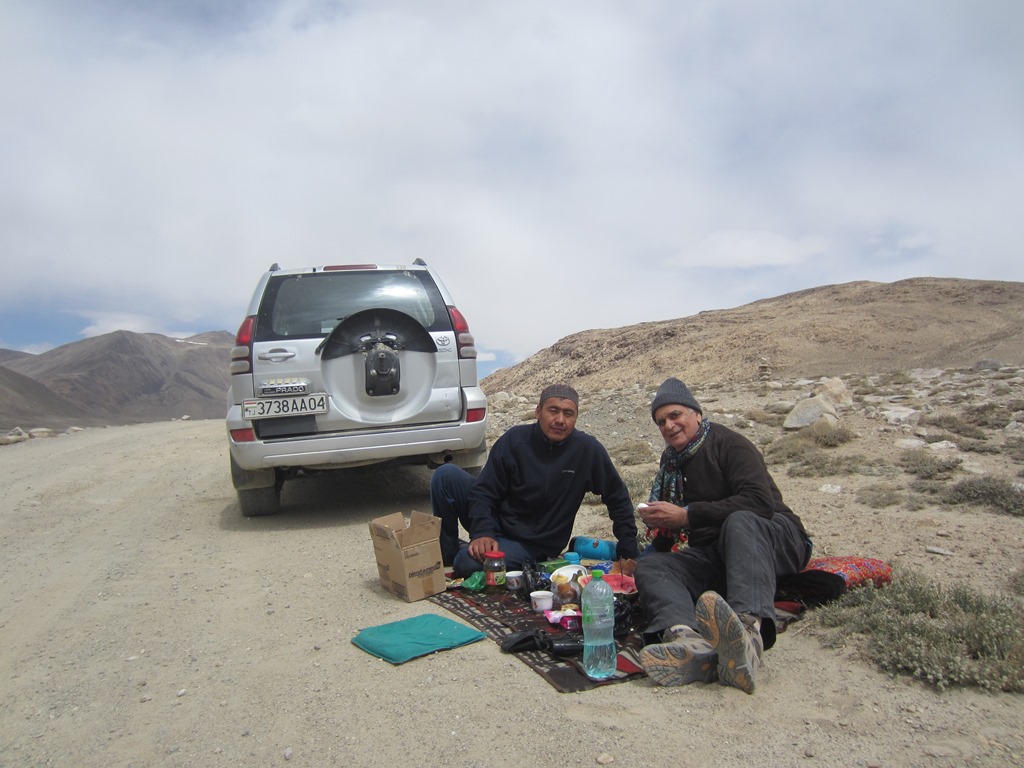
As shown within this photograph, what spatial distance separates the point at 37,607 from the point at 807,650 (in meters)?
4.18

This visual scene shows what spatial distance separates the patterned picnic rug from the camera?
293cm

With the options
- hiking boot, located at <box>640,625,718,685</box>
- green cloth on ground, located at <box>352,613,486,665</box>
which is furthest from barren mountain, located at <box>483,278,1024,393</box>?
green cloth on ground, located at <box>352,613,486,665</box>

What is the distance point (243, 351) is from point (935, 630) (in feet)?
15.6

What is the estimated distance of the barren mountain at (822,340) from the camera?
26391mm

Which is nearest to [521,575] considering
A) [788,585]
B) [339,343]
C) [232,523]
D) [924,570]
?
[788,585]

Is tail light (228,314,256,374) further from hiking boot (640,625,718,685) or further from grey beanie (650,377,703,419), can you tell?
hiking boot (640,625,718,685)

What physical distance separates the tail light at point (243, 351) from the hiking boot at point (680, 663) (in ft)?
12.7

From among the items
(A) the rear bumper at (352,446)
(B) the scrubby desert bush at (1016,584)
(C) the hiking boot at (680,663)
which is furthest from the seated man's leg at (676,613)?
(A) the rear bumper at (352,446)

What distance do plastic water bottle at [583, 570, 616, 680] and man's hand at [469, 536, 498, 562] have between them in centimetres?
119

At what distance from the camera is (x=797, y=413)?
8.70 meters

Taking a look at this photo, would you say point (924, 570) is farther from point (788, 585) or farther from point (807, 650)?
point (807, 650)

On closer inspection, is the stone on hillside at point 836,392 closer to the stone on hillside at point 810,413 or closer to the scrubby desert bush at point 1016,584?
the stone on hillside at point 810,413

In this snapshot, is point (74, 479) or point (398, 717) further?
point (74, 479)

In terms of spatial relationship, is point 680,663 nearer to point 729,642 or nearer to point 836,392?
point 729,642
